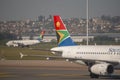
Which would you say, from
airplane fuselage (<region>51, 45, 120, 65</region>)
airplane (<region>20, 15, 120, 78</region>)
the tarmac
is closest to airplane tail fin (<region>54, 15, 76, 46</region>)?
airplane (<region>20, 15, 120, 78</region>)

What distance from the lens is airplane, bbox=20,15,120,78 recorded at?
46156mm

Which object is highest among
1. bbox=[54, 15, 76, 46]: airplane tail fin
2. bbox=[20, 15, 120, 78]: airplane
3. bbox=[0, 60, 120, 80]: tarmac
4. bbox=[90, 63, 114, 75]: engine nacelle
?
bbox=[54, 15, 76, 46]: airplane tail fin

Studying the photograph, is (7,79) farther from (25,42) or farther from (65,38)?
(25,42)

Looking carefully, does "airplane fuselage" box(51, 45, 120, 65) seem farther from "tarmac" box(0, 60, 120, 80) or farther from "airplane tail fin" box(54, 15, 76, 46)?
"tarmac" box(0, 60, 120, 80)

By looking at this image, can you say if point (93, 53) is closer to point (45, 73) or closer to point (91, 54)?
point (91, 54)

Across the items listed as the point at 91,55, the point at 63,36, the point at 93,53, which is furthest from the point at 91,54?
the point at 63,36

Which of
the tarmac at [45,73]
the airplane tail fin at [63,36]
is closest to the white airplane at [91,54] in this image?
the airplane tail fin at [63,36]

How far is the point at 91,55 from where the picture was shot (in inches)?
1945

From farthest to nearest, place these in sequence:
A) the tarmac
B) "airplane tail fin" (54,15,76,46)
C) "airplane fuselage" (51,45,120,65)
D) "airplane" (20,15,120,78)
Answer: "airplane tail fin" (54,15,76,46)
"airplane fuselage" (51,45,120,65)
"airplane" (20,15,120,78)
the tarmac

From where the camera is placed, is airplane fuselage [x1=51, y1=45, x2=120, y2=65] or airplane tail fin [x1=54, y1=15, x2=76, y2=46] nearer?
airplane fuselage [x1=51, y1=45, x2=120, y2=65]

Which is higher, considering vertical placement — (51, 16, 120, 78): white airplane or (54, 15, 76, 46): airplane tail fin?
(54, 15, 76, 46): airplane tail fin

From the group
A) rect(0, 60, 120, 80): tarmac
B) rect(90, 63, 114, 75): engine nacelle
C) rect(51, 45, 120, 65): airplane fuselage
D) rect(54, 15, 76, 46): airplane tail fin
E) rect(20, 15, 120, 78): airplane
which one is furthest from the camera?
rect(54, 15, 76, 46): airplane tail fin

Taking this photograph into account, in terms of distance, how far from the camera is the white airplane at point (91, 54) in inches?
1817

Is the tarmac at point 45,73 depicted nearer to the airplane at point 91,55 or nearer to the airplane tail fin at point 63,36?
the airplane at point 91,55
